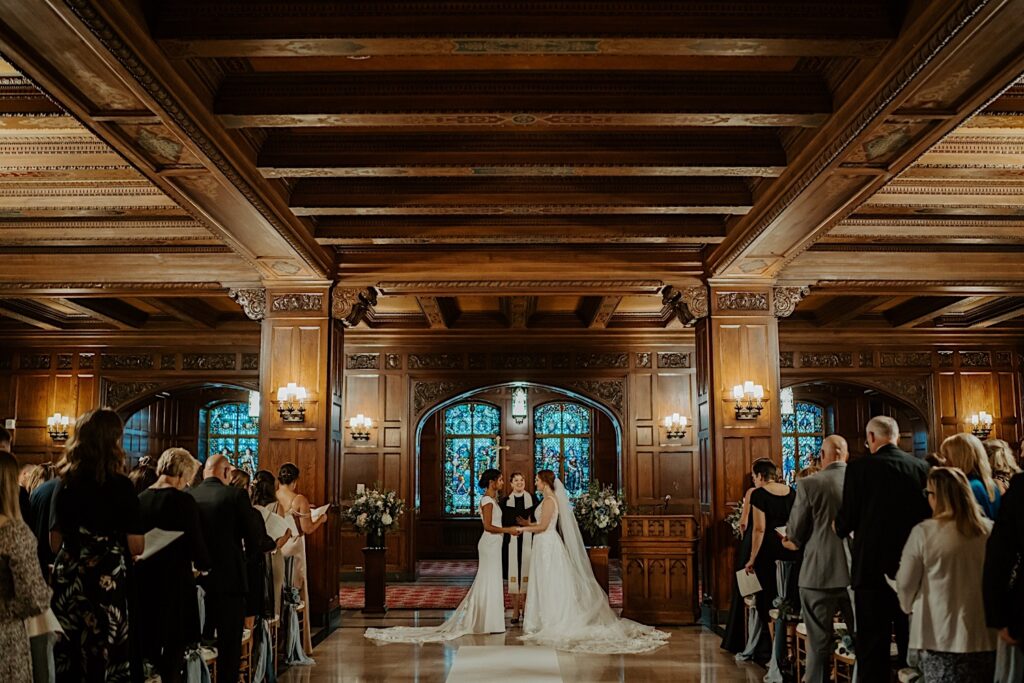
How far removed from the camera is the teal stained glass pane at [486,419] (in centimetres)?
1898

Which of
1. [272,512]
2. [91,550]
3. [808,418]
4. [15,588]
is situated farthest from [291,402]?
[808,418]

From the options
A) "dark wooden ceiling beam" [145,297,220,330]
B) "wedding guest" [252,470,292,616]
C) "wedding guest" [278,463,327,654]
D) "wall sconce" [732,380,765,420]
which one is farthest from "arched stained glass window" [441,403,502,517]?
"wedding guest" [252,470,292,616]

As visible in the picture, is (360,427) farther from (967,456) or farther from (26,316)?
(967,456)

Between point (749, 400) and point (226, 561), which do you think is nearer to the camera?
point (226, 561)

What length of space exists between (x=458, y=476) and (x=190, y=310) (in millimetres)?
6935

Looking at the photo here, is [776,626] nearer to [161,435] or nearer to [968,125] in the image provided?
[968,125]

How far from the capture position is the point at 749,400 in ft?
32.6

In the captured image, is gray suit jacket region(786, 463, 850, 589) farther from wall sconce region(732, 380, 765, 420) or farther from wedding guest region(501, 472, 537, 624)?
wedding guest region(501, 472, 537, 624)

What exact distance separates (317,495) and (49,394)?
7.75 meters

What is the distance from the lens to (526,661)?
8.06 meters

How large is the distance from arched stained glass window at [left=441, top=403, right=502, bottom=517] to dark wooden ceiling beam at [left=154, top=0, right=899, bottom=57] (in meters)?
14.3

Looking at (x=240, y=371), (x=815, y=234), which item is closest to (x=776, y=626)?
(x=815, y=234)

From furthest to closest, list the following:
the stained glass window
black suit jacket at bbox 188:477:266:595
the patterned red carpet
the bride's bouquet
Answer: the stained glass window → the patterned red carpet → the bride's bouquet → black suit jacket at bbox 188:477:266:595

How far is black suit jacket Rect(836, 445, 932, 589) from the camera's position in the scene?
5293 millimetres
